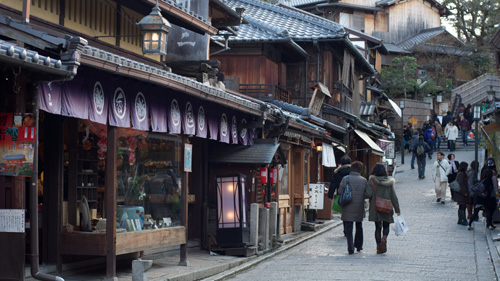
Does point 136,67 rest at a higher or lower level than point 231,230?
higher

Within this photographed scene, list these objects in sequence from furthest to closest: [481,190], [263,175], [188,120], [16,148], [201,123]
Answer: [481,190] → [263,175] → [201,123] → [188,120] → [16,148]

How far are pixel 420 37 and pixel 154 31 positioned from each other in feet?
165

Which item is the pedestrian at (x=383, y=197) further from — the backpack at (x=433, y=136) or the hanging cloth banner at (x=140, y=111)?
the backpack at (x=433, y=136)

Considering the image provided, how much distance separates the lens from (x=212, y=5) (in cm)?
2031

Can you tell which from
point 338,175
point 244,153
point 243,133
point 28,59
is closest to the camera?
point 28,59

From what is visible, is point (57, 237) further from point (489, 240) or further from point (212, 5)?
point (489, 240)

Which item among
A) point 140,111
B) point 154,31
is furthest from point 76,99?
point 154,31

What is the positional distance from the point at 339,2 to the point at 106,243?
48.4 meters

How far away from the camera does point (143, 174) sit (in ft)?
45.3

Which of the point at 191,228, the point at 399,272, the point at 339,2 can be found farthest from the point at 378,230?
the point at 339,2

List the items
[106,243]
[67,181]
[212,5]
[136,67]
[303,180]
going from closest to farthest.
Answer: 1. [136,67]
2. [106,243]
3. [67,181]
4. [212,5]
5. [303,180]

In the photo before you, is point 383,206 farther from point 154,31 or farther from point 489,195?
point 154,31

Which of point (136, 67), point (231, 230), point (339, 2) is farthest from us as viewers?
point (339, 2)

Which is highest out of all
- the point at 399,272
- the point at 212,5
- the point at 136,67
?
the point at 212,5
